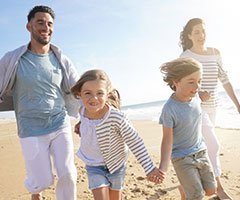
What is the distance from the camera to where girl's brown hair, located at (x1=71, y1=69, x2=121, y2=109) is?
3552 millimetres

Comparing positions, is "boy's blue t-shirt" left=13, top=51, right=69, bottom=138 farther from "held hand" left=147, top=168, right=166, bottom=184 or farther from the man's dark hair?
"held hand" left=147, top=168, right=166, bottom=184

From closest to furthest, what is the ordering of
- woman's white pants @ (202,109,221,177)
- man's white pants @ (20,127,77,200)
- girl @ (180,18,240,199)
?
man's white pants @ (20,127,77,200) → woman's white pants @ (202,109,221,177) → girl @ (180,18,240,199)

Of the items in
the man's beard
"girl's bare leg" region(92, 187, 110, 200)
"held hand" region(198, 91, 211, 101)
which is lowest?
"girl's bare leg" region(92, 187, 110, 200)

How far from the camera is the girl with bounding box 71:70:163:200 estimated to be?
3486 millimetres

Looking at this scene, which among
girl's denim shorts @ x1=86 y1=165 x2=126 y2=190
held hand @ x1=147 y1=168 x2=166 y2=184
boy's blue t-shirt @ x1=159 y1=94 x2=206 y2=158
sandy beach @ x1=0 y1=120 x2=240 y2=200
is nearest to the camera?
held hand @ x1=147 y1=168 x2=166 y2=184

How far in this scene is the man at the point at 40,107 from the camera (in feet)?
13.5

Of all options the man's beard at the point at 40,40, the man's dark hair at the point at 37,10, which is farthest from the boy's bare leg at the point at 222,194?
the man's dark hair at the point at 37,10

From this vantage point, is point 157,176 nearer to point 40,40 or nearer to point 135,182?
point 40,40

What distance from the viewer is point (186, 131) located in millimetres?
3689

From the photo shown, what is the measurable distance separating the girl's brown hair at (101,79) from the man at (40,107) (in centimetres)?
63

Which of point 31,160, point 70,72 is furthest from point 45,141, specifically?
point 70,72

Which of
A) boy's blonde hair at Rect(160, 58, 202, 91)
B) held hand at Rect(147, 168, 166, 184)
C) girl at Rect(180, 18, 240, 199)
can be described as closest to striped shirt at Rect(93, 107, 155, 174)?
held hand at Rect(147, 168, 166, 184)

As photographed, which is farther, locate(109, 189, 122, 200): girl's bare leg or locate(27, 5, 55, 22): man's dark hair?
locate(27, 5, 55, 22): man's dark hair

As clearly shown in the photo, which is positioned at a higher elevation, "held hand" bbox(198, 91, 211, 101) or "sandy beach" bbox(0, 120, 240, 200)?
"held hand" bbox(198, 91, 211, 101)
